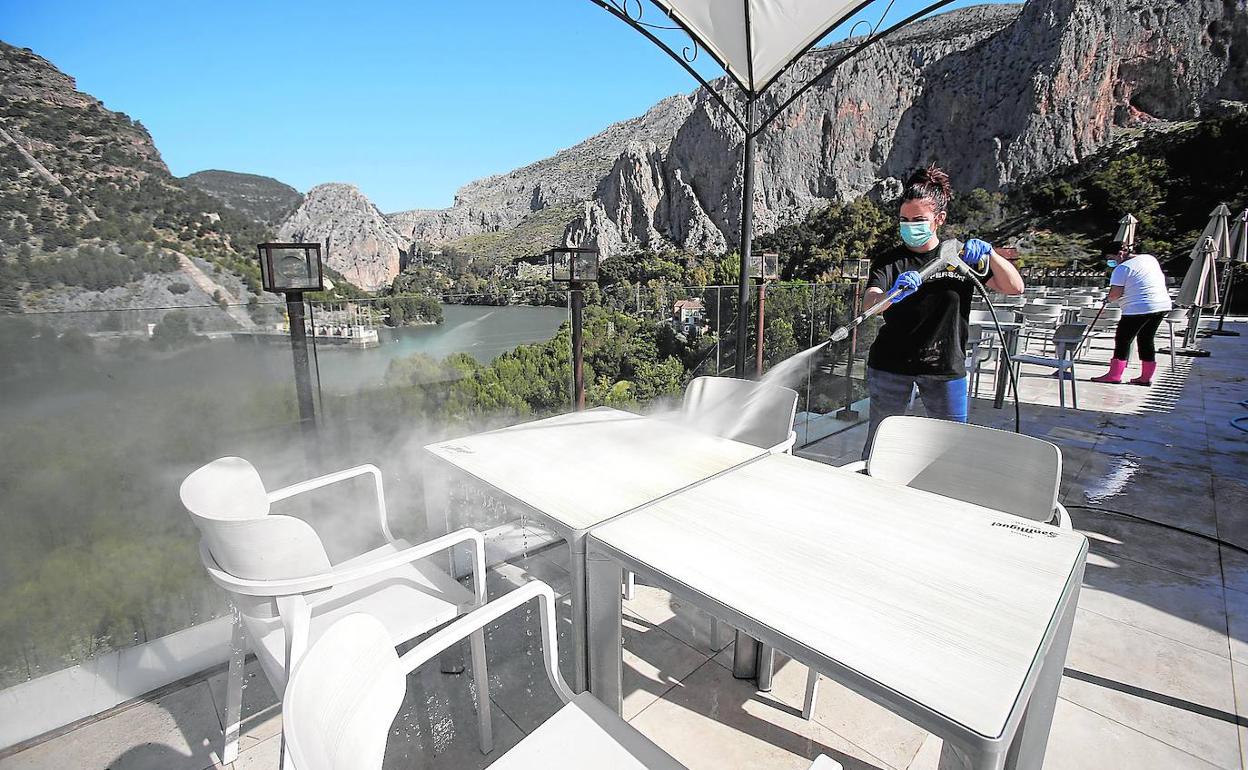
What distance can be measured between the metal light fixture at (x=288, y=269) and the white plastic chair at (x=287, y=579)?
0.90 metres

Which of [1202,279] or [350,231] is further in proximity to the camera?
[350,231]

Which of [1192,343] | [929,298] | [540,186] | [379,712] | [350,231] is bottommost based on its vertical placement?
[1192,343]

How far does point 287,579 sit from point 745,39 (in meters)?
3.13

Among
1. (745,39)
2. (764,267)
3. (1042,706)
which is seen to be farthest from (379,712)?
(764,267)

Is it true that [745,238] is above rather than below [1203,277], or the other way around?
above

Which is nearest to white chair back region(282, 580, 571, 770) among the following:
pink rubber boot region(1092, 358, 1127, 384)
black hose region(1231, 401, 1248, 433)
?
black hose region(1231, 401, 1248, 433)

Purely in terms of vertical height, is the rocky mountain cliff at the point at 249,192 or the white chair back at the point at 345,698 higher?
the rocky mountain cliff at the point at 249,192

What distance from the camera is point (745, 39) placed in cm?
290

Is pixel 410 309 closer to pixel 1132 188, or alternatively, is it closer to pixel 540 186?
pixel 1132 188

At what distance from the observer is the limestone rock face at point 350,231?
58375mm

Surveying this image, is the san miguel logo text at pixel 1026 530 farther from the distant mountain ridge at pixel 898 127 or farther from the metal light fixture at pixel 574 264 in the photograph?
the distant mountain ridge at pixel 898 127

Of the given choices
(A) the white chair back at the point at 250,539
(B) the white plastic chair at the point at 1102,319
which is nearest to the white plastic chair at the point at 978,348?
(B) the white plastic chair at the point at 1102,319

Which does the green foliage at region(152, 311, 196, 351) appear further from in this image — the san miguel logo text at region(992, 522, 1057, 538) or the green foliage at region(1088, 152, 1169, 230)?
the green foliage at region(1088, 152, 1169, 230)

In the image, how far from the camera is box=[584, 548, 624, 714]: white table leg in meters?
1.04
